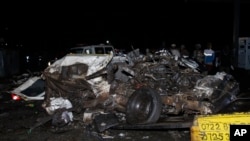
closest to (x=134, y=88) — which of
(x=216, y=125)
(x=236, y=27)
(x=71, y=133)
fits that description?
(x=71, y=133)

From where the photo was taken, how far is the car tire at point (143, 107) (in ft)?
22.2

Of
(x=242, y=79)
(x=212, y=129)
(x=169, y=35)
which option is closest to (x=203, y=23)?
(x=169, y=35)

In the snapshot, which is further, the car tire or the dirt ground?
the dirt ground

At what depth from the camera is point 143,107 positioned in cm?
698

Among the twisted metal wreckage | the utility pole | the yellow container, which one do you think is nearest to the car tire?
the twisted metal wreckage

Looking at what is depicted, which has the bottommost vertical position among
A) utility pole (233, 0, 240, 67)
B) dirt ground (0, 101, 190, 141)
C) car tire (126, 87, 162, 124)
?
dirt ground (0, 101, 190, 141)

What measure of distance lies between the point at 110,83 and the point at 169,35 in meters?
32.6

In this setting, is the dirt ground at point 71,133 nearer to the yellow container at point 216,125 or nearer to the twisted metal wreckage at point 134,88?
the twisted metal wreckage at point 134,88

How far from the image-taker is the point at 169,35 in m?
39.4

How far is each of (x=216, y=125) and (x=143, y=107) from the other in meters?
2.69

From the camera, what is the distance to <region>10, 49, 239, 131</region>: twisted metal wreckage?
6.94 metres

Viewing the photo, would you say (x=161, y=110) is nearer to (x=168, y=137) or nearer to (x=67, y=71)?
(x=168, y=137)

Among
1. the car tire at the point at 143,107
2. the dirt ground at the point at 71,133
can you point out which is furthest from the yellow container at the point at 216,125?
the dirt ground at the point at 71,133

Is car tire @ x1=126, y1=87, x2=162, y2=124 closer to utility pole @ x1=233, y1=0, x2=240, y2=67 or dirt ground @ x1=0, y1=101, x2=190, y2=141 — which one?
dirt ground @ x1=0, y1=101, x2=190, y2=141
